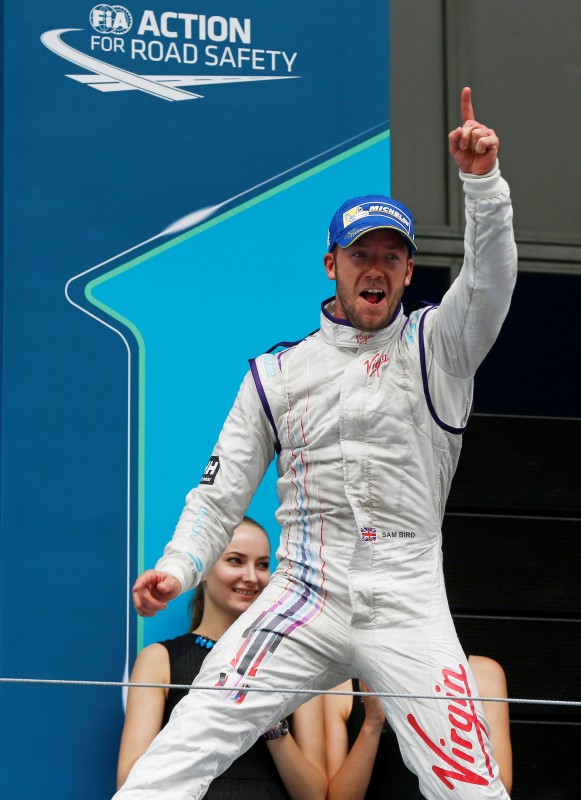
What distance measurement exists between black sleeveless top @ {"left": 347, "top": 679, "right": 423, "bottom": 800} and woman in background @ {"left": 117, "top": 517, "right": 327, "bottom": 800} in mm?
124

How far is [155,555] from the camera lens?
420 cm

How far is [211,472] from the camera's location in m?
3.44

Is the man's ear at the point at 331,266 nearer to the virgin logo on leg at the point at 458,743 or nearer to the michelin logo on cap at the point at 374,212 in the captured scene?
the michelin logo on cap at the point at 374,212

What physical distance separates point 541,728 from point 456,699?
197 cm

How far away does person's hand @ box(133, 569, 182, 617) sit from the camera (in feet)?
9.82

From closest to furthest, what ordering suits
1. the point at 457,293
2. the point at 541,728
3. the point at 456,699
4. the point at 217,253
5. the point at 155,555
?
the point at 456,699 → the point at 457,293 → the point at 155,555 → the point at 217,253 → the point at 541,728

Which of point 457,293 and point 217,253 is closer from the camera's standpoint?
point 457,293

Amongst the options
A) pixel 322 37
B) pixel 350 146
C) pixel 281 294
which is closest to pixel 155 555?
pixel 281 294

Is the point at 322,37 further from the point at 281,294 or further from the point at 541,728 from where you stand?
the point at 541,728

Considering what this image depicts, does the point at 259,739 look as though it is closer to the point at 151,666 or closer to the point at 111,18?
the point at 151,666

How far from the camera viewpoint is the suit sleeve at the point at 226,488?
3.28 meters

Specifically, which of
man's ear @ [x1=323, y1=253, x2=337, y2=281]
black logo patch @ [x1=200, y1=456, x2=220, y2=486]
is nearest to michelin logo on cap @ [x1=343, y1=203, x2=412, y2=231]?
man's ear @ [x1=323, y1=253, x2=337, y2=281]

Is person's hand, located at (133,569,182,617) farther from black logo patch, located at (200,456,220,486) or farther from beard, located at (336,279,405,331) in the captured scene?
beard, located at (336,279,405,331)

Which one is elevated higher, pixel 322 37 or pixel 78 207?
pixel 322 37
